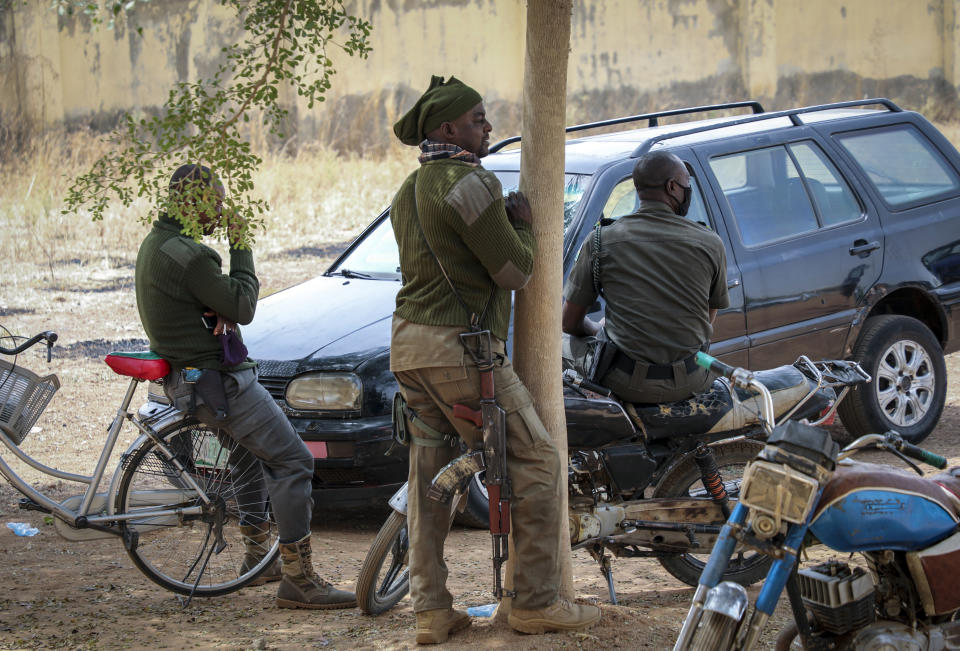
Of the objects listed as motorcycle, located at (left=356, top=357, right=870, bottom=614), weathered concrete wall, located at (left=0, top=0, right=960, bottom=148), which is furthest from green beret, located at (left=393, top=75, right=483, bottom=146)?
weathered concrete wall, located at (left=0, top=0, right=960, bottom=148)

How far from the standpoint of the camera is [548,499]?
12.2ft

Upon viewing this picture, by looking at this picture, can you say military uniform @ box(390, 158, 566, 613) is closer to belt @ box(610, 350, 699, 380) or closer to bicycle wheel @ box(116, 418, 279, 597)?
belt @ box(610, 350, 699, 380)

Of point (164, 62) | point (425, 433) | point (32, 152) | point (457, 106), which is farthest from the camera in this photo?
point (164, 62)

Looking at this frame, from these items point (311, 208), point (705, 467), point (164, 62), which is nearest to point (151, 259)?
point (705, 467)

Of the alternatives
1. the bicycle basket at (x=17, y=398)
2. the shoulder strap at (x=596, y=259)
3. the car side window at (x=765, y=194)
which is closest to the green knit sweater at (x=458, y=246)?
the shoulder strap at (x=596, y=259)

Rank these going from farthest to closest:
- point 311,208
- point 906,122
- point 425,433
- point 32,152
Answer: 1. point 32,152
2. point 311,208
3. point 906,122
4. point 425,433

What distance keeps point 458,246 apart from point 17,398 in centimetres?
216

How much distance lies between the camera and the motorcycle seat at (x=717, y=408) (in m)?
4.31

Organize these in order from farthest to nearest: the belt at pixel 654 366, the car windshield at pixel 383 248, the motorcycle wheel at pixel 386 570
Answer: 1. the car windshield at pixel 383 248
2. the belt at pixel 654 366
3. the motorcycle wheel at pixel 386 570

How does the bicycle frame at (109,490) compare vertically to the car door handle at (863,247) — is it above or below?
below

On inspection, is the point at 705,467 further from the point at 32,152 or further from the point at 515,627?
the point at 32,152

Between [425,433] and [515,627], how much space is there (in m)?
0.75

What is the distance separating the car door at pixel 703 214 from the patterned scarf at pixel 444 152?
7.06 feet

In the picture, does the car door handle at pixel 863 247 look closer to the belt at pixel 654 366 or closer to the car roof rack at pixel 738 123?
the car roof rack at pixel 738 123
